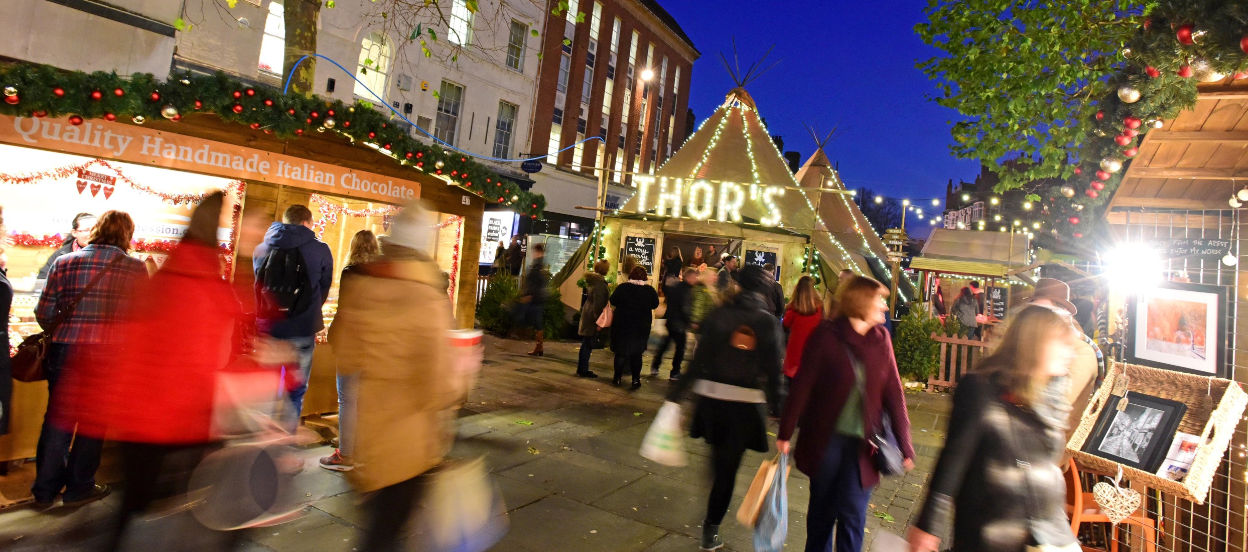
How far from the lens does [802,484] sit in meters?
5.29

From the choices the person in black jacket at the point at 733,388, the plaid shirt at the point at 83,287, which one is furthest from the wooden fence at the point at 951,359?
the plaid shirt at the point at 83,287

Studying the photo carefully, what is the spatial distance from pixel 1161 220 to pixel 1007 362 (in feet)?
9.26

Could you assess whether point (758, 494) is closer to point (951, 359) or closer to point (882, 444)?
point (882, 444)

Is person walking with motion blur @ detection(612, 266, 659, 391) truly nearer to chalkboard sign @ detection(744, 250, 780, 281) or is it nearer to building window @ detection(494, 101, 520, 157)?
chalkboard sign @ detection(744, 250, 780, 281)

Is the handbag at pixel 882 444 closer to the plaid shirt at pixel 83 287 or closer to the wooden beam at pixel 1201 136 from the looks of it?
the wooden beam at pixel 1201 136

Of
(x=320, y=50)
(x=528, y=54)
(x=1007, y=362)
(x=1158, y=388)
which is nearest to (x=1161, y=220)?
(x=1158, y=388)

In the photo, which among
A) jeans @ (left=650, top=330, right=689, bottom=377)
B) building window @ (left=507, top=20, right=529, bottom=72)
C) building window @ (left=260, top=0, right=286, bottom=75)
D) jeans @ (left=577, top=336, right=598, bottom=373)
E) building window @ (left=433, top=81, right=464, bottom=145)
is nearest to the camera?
jeans @ (left=650, top=330, right=689, bottom=377)

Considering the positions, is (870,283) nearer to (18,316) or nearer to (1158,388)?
(1158,388)

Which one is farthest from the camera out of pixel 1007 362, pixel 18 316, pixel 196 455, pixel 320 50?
pixel 320 50

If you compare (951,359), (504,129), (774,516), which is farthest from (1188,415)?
(504,129)

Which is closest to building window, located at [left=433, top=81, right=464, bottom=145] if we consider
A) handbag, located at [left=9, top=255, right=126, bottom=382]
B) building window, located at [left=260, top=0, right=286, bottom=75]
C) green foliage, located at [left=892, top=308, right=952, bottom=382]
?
building window, located at [left=260, top=0, right=286, bottom=75]

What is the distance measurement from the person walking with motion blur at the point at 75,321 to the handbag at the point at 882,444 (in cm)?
393

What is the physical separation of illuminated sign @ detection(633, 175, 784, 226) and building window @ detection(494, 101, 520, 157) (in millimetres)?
11610

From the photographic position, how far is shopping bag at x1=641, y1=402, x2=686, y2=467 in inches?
145
